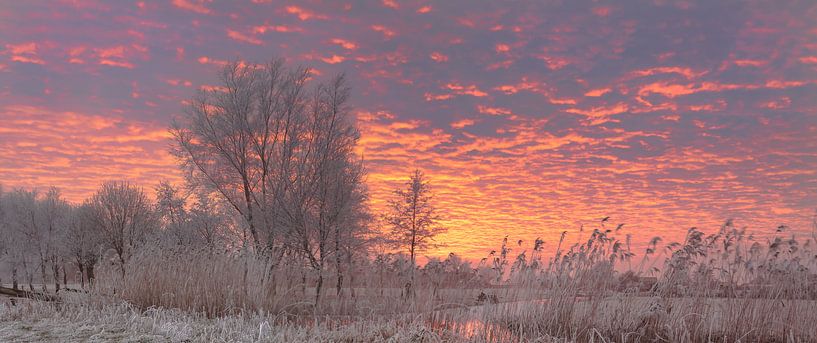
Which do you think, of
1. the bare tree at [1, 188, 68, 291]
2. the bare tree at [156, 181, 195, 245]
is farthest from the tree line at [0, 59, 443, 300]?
the bare tree at [1, 188, 68, 291]

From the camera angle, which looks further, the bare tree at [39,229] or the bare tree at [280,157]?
the bare tree at [39,229]

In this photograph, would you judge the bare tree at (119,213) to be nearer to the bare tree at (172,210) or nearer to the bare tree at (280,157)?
the bare tree at (172,210)

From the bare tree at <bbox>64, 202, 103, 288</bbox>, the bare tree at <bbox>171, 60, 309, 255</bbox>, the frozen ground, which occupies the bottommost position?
the frozen ground

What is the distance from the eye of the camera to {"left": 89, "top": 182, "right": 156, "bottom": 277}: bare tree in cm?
3478

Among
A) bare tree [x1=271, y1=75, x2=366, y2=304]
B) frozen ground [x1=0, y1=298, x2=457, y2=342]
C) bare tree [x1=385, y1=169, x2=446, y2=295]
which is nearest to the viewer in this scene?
frozen ground [x1=0, y1=298, x2=457, y2=342]

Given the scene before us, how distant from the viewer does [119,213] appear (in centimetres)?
3528

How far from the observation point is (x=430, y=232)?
31.0 m

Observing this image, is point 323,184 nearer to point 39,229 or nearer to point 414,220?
point 414,220

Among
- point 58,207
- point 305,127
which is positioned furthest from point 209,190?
point 58,207

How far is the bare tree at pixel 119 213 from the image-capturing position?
34.8 metres

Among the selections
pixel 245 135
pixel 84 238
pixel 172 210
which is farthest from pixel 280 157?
pixel 84 238

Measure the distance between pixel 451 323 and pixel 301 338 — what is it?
122 inches

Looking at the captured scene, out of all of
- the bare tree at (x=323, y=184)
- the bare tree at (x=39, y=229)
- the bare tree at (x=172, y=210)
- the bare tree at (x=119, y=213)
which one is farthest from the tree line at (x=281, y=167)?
the bare tree at (x=39, y=229)

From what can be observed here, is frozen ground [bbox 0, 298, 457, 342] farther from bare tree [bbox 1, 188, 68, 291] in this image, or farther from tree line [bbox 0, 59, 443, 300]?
bare tree [bbox 1, 188, 68, 291]
